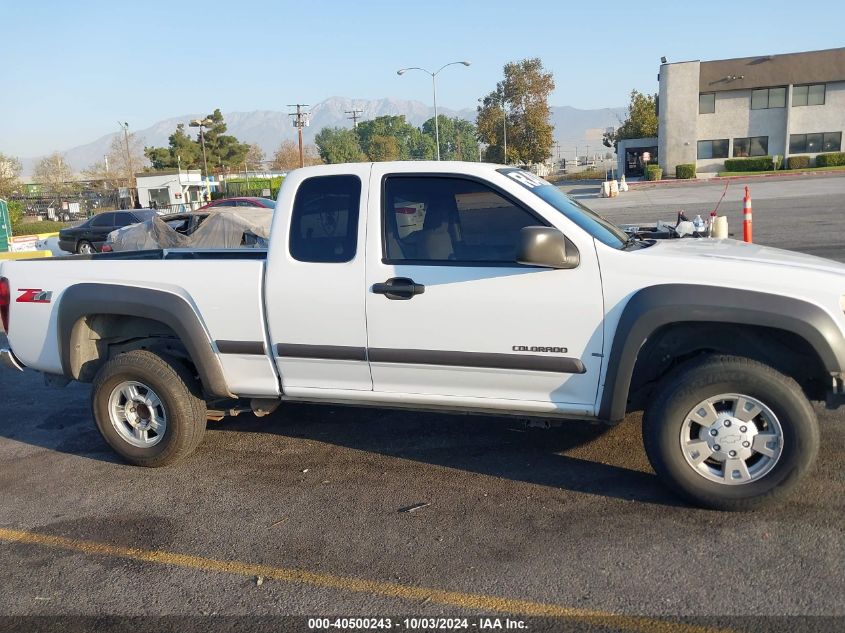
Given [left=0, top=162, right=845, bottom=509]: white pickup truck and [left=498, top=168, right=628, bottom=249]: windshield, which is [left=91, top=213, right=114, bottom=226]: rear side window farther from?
[left=498, top=168, right=628, bottom=249]: windshield

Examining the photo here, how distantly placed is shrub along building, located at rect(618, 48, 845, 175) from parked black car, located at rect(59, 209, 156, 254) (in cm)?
3773

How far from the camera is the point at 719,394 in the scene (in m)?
3.89

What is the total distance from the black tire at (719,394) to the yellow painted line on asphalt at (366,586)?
104 centimetres

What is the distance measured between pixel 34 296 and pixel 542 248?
355 cm

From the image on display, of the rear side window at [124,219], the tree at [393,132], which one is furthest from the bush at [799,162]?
the tree at [393,132]

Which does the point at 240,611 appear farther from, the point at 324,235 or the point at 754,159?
the point at 754,159

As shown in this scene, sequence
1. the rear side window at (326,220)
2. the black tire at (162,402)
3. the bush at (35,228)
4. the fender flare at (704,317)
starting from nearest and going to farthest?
1. the fender flare at (704,317)
2. the rear side window at (326,220)
3. the black tire at (162,402)
4. the bush at (35,228)

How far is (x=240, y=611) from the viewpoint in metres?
3.38

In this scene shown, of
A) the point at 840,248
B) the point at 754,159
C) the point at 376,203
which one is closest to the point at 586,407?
the point at 376,203

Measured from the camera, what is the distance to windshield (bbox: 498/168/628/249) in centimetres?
432

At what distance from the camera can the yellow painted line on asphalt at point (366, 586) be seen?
314cm

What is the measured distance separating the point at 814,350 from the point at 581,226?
1364 millimetres

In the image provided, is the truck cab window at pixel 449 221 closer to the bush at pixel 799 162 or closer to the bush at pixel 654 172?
the bush at pixel 654 172

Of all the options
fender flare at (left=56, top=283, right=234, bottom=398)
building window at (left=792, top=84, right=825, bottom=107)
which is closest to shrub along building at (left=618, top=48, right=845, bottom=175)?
building window at (left=792, top=84, right=825, bottom=107)
